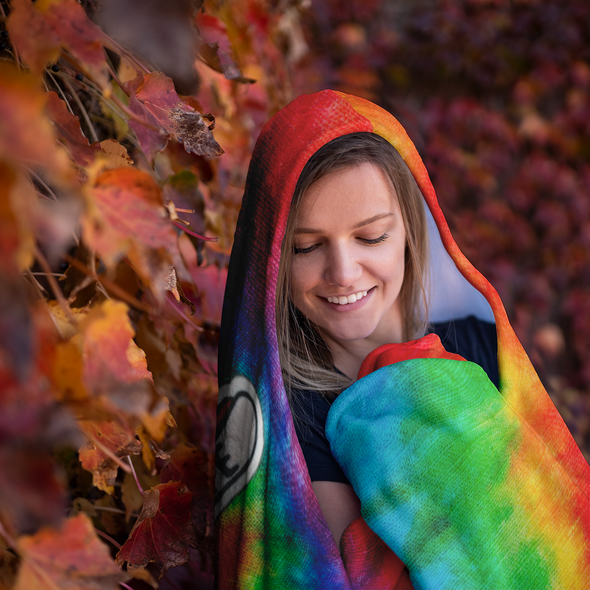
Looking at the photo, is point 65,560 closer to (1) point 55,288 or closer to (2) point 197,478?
(1) point 55,288

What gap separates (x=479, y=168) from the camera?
3045 mm

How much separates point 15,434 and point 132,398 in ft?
0.25

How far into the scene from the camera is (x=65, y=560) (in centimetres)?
39

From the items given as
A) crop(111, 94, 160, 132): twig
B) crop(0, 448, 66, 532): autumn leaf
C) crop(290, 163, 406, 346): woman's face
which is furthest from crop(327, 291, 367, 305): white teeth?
crop(0, 448, 66, 532): autumn leaf

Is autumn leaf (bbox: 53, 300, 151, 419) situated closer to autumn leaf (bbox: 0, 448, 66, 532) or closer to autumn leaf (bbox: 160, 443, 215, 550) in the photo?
autumn leaf (bbox: 0, 448, 66, 532)

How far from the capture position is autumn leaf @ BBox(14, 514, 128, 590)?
38 centimetres

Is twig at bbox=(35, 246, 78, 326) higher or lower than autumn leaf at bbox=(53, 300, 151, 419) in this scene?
higher

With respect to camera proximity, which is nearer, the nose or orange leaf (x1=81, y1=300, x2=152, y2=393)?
orange leaf (x1=81, y1=300, x2=152, y2=393)

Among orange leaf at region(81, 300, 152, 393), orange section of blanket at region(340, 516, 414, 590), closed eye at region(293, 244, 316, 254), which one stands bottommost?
orange section of blanket at region(340, 516, 414, 590)

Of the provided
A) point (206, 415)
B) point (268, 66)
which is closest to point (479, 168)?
point (268, 66)

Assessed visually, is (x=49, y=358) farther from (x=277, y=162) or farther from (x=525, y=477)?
(x=525, y=477)

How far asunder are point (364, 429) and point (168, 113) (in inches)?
20.7

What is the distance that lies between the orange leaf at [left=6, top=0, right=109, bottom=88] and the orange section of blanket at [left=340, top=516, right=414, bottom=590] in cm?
69

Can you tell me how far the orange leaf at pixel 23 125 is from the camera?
0.97 ft
